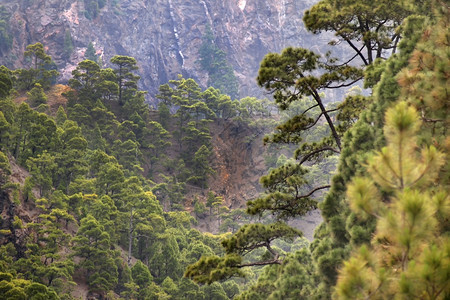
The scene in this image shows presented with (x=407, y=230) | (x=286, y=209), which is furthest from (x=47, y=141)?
(x=407, y=230)

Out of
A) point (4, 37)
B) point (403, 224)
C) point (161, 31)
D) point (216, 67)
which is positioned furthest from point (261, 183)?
point (161, 31)

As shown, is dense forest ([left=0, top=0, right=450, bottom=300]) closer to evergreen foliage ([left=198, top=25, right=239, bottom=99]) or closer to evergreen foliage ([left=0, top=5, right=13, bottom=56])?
evergreen foliage ([left=0, top=5, right=13, bottom=56])

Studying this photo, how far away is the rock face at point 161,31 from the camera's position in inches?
2625

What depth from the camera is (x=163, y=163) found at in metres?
41.8

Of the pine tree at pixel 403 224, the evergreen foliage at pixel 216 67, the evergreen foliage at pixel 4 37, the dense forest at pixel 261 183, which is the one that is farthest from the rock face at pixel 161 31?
the pine tree at pixel 403 224

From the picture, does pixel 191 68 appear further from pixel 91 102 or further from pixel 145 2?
pixel 91 102

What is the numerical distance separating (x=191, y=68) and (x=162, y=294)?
61.7 metres

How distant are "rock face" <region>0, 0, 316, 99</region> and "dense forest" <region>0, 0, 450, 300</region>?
791cm

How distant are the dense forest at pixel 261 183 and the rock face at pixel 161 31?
25.9 ft

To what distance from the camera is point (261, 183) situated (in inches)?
457

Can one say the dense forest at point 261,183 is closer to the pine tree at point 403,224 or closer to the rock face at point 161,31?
the pine tree at point 403,224

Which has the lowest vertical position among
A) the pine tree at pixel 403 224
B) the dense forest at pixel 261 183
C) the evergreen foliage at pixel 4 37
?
the pine tree at pixel 403 224

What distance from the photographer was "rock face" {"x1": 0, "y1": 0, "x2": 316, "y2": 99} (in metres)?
66.7

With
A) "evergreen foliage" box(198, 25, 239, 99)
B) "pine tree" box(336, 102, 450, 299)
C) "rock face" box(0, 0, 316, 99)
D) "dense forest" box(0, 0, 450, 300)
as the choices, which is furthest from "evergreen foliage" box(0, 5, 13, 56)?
"pine tree" box(336, 102, 450, 299)
